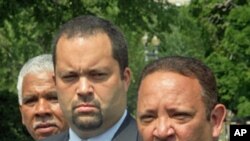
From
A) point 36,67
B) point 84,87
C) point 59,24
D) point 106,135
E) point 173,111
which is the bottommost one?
point 106,135

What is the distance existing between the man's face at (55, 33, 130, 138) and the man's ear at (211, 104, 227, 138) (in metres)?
0.88

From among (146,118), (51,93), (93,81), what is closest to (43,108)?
(51,93)

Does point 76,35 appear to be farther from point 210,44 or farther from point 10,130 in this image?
point 210,44

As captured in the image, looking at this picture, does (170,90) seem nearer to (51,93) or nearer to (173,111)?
(173,111)

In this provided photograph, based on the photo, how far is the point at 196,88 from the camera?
11.1 ft

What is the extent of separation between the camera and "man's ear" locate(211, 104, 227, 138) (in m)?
3.41

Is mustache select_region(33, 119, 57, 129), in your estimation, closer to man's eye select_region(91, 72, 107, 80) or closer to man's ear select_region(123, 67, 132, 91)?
man's ear select_region(123, 67, 132, 91)

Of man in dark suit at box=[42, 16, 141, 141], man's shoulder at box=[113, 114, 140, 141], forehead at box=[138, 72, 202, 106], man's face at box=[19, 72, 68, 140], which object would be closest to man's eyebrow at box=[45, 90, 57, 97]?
man's face at box=[19, 72, 68, 140]

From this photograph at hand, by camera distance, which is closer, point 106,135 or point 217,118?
point 217,118

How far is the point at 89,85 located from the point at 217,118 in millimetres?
940

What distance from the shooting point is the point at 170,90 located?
3.39 metres

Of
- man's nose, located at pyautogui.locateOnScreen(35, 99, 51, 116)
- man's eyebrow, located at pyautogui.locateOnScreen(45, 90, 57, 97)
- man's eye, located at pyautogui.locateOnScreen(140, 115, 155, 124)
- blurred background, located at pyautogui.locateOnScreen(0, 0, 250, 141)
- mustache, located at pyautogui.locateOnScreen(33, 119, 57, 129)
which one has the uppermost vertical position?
blurred background, located at pyautogui.locateOnScreen(0, 0, 250, 141)

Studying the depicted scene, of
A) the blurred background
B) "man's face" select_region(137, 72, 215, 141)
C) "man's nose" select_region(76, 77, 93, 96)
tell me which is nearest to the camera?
"man's face" select_region(137, 72, 215, 141)

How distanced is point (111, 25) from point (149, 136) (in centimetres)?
129
